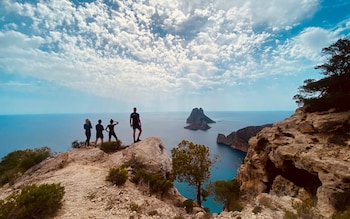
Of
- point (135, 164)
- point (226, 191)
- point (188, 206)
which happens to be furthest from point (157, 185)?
point (226, 191)

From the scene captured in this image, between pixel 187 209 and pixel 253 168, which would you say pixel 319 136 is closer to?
pixel 253 168

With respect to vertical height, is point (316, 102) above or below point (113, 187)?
above

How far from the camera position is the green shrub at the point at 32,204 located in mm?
7824

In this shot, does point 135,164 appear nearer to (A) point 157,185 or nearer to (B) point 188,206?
(A) point 157,185

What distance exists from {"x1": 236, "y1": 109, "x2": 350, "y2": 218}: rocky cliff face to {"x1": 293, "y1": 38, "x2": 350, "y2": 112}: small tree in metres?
1.21

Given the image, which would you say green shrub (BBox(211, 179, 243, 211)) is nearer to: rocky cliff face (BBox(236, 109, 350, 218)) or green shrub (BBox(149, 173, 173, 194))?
rocky cliff face (BBox(236, 109, 350, 218))

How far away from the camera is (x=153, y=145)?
19.7 meters

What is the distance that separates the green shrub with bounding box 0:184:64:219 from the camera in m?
7.82

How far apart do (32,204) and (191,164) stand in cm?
1598

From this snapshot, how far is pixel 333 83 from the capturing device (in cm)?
1969

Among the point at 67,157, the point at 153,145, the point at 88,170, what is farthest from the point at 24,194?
the point at 153,145

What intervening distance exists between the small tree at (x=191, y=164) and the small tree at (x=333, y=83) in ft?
42.8

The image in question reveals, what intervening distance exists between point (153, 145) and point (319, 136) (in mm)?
15341

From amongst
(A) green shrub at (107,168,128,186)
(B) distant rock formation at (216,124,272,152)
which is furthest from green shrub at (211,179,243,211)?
(B) distant rock formation at (216,124,272,152)
